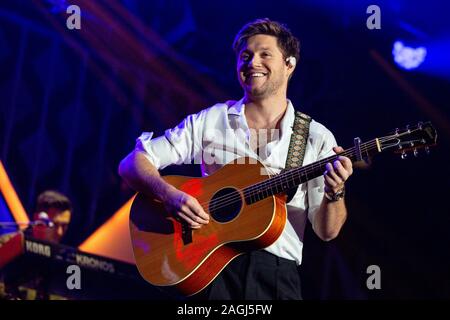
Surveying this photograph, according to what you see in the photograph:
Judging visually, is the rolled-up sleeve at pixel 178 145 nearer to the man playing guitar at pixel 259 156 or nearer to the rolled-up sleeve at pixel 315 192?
the man playing guitar at pixel 259 156

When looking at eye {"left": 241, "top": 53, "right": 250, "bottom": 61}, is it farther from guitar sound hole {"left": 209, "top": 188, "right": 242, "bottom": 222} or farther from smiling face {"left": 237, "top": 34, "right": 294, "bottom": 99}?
guitar sound hole {"left": 209, "top": 188, "right": 242, "bottom": 222}

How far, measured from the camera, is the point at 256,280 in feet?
10.2

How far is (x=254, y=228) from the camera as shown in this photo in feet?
10.2

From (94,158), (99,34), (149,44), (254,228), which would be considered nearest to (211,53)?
(149,44)

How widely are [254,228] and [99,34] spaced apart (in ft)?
14.6

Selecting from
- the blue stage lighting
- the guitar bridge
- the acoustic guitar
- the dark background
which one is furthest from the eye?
the blue stage lighting

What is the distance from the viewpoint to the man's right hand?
3.27 metres

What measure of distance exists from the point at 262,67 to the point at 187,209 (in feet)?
3.24

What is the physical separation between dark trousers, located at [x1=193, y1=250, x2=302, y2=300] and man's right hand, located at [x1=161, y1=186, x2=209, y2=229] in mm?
292

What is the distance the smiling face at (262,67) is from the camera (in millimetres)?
3604

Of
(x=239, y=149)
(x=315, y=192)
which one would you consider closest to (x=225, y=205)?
(x=239, y=149)

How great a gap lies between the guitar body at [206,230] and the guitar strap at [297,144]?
17 centimetres

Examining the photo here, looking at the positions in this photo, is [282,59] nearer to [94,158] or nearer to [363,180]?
[363,180]

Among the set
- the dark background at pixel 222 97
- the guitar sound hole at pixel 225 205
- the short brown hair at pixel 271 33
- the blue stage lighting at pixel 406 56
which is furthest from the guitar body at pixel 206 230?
the blue stage lighting at pixel 406 56
